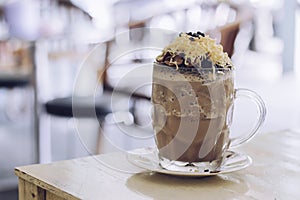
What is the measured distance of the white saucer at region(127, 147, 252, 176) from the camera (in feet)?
2.76

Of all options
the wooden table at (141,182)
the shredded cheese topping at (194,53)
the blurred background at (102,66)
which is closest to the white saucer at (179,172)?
the wooden table at (141,182)

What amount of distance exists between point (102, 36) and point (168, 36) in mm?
1854

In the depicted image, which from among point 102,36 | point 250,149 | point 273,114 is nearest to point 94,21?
point 102,36

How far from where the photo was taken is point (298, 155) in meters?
1.01

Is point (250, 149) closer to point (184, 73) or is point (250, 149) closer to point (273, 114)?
point (184, 73)

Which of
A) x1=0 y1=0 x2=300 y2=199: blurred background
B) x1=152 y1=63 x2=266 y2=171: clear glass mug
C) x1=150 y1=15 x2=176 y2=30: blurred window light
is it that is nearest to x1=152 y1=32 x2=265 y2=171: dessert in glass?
x1=152 y1=63 x2=266 y2=171: clear glass mug

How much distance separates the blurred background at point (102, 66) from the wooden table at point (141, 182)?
37 cm

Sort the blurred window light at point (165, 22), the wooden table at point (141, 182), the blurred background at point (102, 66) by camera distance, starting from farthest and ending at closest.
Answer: the blurred window light at point (165, 22) < the blurred background at point (102, 66) < the wooden table at point (141, 182)

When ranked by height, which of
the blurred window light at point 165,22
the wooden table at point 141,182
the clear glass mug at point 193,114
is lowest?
the wooden table at point 141,182

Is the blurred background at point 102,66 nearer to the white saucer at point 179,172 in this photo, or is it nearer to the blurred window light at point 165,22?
the blurred window light at point 165,22

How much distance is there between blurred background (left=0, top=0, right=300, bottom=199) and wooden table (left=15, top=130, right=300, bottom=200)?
1.21ft

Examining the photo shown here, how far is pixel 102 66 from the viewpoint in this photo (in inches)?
A: 99.4

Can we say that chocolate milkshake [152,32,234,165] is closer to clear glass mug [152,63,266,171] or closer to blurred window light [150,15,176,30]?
clear glass mug [152,63,266,171]

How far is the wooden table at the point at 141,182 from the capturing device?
0.78 meters
